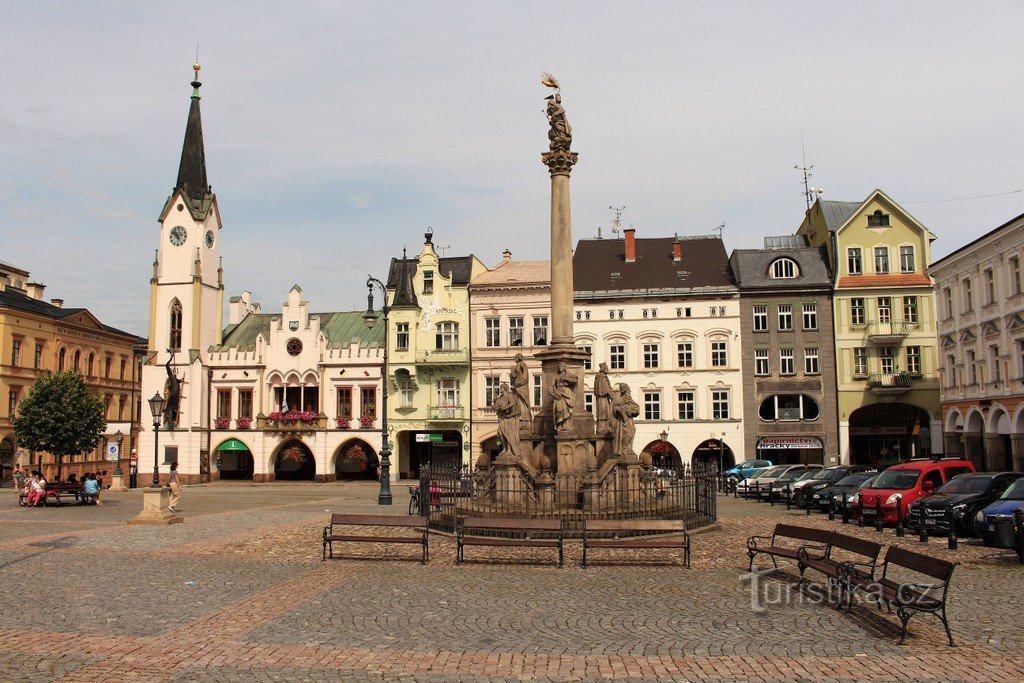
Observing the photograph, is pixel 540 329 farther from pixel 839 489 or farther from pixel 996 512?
pixel 996 512

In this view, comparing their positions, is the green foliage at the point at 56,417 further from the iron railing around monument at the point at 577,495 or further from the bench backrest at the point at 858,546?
the bench backrest at the point at 858,546

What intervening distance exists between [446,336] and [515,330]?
13.7 feet

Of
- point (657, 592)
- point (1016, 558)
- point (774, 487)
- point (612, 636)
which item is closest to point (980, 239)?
point (774, 487)

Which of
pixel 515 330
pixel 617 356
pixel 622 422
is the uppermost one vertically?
pixel 515 330

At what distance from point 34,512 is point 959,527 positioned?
26.3 m

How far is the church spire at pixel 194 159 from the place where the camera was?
188 ft

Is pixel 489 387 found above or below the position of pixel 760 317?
below

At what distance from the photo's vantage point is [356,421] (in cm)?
5225

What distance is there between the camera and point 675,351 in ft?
160

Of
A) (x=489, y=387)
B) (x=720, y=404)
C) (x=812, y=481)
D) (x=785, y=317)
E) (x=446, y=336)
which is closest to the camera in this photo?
(x=812, y=481)

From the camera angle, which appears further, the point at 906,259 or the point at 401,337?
the point at 401,337

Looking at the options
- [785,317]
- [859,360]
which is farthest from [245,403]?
[859,360]

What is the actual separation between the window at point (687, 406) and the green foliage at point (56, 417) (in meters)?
33.9

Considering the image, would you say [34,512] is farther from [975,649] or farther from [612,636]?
[975,649]
